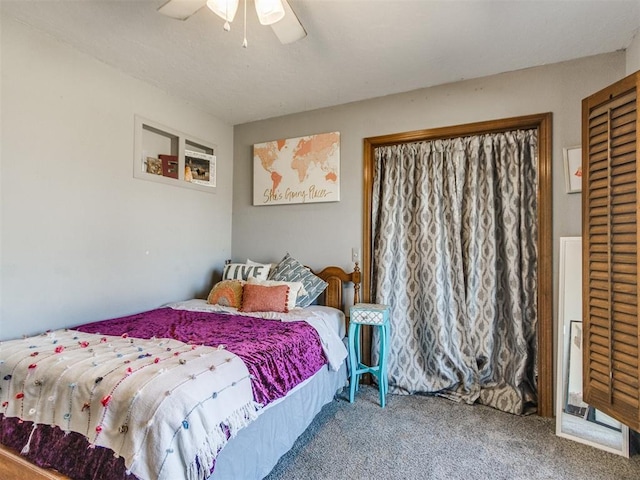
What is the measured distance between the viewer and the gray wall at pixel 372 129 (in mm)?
2260

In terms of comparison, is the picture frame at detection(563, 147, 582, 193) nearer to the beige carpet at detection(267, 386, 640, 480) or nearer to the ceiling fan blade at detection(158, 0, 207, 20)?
the beige carpet at detection(267, 386, 640, 480)

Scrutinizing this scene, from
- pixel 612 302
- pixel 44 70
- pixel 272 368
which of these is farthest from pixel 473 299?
pixel 44 70

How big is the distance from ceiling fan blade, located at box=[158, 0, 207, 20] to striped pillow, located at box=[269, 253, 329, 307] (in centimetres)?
195

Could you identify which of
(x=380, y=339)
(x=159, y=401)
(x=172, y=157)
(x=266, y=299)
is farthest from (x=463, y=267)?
(x=172, y=157)

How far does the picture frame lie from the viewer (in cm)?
219

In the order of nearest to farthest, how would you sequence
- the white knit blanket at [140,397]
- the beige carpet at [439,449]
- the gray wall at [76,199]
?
the white knit blanket at [140,397], the beige carpet at [439,449], the gray wall at [76,199]

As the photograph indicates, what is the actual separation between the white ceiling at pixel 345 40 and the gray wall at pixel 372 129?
12 centimetres

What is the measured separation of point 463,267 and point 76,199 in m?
2.94

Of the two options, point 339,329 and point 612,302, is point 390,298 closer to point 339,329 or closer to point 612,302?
point 339,329

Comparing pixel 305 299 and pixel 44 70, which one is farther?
pixel 305 299

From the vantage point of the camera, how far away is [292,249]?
3.21 metres

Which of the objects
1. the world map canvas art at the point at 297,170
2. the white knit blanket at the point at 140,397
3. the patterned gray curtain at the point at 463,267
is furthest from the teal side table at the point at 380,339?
the white knit blanket at the point at 140,397

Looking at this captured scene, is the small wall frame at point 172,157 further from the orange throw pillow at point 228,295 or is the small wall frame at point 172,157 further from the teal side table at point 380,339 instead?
the teal side table at point 380,339

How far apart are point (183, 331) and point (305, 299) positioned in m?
1.06
